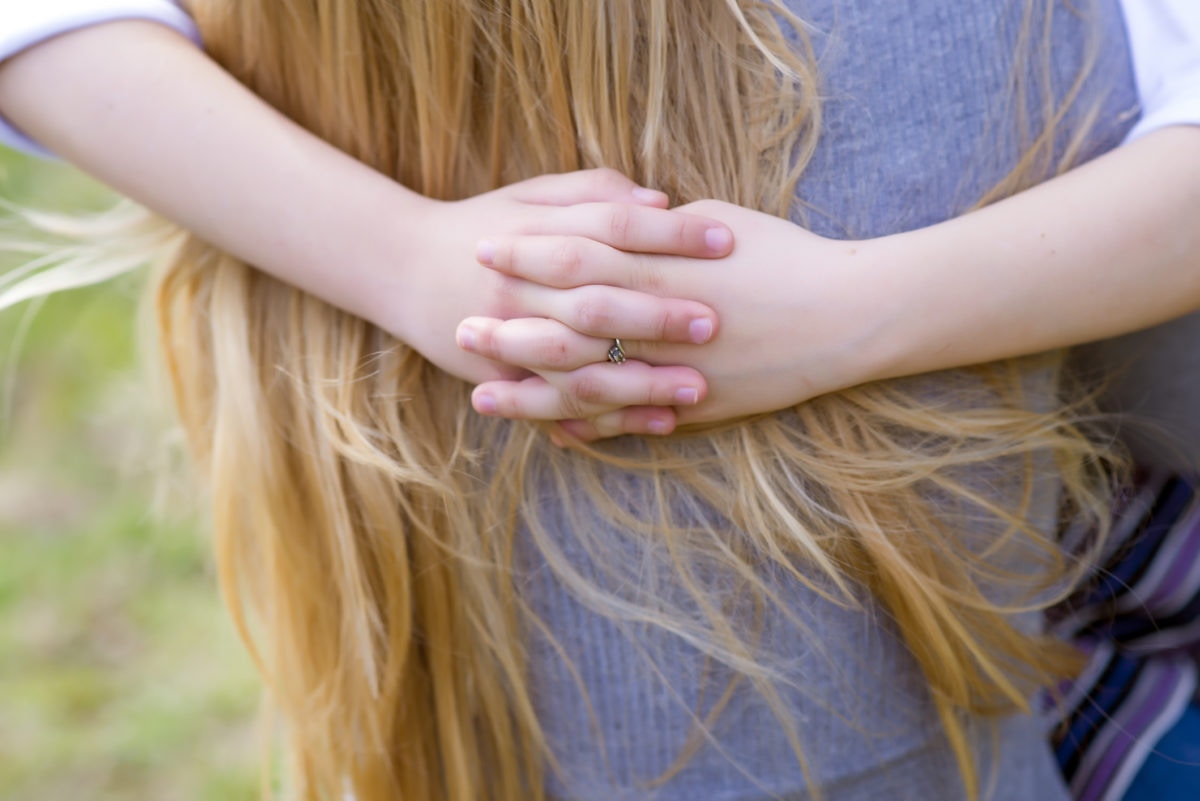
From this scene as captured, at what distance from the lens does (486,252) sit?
2.75 feet

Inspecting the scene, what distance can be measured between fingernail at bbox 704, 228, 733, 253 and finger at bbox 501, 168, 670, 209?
2.2 inches

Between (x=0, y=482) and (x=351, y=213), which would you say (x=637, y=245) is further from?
(x=0, y=482)

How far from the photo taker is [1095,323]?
864 mm

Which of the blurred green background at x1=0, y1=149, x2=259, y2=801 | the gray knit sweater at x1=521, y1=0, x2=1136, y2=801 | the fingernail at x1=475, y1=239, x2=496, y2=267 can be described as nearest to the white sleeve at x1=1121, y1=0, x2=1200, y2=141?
the gray knit sweater at x1=521, y1=0, x2=1136, y2=801

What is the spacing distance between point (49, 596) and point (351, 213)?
1651 mm

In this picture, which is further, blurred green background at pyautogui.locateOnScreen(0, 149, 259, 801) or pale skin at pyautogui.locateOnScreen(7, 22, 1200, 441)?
blurred green background at pyautogui.locateOnScreen(0, 149, 259, 801)

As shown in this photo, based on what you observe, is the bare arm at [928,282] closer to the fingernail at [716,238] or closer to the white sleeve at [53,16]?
the fingernail at [716,238]

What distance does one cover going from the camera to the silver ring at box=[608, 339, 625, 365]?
2.81 feet

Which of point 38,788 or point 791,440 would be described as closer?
point 791,440

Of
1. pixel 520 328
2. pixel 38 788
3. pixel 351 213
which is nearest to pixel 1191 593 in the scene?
pixel 520 328

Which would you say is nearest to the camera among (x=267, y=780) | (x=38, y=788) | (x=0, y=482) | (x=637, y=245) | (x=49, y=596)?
(x=637, y=245)

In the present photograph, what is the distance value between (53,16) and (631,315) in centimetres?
59

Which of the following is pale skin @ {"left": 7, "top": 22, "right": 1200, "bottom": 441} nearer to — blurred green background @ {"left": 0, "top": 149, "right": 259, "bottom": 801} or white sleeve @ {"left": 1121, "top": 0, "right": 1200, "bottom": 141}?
white sleeve @ {"left": 1121, "top": 0, "right": 1200, "bottom": 141}

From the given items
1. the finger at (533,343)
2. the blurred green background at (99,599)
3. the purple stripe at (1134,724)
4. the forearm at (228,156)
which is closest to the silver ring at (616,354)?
the finger at (533,343)
